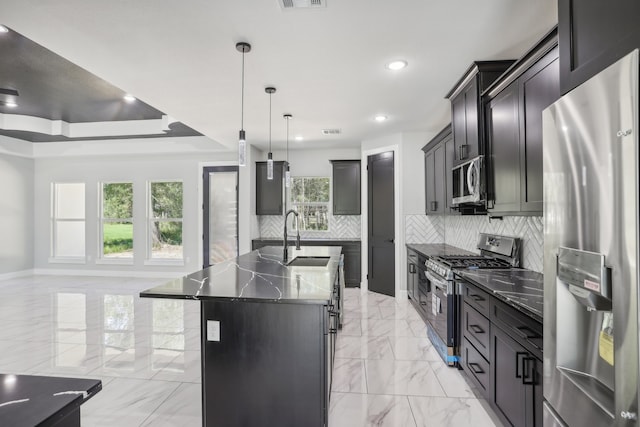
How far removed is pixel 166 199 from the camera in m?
7.04

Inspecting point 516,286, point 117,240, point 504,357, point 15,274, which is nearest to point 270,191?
point 117,240

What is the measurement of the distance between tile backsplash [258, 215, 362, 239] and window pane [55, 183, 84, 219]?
4.36 m

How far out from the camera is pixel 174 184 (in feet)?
23.0

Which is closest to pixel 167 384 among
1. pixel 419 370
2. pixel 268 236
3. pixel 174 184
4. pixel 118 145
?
pixel 419 370

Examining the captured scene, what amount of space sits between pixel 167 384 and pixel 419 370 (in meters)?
2.11

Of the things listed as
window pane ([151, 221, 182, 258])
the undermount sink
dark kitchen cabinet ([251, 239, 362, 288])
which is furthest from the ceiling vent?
window pane ([151, 221, 182, 258])

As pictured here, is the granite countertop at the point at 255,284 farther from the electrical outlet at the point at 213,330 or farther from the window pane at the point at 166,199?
the window pane at the point at 166,199

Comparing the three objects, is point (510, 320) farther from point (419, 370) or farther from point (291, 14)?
point (291, 14)

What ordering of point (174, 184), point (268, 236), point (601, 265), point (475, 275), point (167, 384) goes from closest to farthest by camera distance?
point (601, 265), point (475, 275), point (167, 384), point (268, 236), point (174, 184)

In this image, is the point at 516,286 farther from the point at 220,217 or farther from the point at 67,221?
the point at 67,221

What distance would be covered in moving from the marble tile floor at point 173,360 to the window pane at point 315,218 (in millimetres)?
1784

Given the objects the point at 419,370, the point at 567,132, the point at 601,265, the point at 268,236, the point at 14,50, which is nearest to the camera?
the point at 601,265

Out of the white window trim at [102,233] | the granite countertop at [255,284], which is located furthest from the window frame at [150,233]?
the granite countertop at [255,284]

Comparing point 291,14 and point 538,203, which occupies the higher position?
point 291,14
